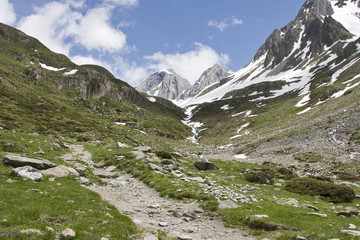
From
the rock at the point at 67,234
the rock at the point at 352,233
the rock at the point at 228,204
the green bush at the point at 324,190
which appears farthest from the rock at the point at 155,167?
the rock at the point at 352,233

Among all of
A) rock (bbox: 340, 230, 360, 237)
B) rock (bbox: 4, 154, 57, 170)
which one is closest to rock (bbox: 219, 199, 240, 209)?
rock (bbox: 340, 230, 360, 237)

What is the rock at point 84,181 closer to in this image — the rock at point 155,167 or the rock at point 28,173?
the rock at point 28,173

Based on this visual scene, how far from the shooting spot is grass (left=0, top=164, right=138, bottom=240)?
9789mm

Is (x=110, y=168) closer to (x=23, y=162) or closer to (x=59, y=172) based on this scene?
(x=59, y=172)

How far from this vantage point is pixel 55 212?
11891mm

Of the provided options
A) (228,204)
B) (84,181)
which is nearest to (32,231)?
(84,181)

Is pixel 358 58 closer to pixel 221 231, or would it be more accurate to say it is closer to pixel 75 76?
pixel 221 231

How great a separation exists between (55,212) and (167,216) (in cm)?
715

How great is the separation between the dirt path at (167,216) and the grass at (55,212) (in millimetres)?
1350

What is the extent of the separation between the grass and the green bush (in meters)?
18.0

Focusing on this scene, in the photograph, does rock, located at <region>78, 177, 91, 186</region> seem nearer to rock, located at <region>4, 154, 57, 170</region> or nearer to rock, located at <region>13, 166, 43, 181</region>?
rock, located at <region>4, 154, 57, 170</region>

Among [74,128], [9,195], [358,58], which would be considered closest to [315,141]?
[9,195]

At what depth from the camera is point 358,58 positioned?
157250 mm

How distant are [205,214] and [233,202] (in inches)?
96.3
